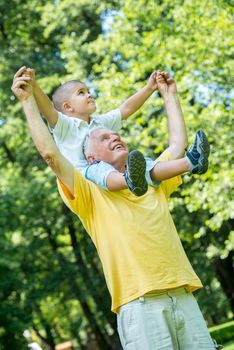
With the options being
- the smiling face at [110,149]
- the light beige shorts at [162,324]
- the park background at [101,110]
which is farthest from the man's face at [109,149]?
the park background at [101,110]

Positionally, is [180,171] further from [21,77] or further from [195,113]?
[195,113]

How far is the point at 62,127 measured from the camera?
12.6ft

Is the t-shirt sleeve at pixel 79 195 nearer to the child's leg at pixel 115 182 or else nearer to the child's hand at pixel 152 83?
the child's leg at pixel 115 182

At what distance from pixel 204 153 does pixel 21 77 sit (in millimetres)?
1027

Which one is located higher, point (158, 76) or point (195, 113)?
point (195, 113)

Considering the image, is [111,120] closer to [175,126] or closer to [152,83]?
[152,83]

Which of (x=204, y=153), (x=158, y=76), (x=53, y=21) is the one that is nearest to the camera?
(x=204, y=153)

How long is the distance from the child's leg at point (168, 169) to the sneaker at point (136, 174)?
0.59 ft

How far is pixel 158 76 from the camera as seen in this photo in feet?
13.2

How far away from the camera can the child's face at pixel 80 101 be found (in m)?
3.96

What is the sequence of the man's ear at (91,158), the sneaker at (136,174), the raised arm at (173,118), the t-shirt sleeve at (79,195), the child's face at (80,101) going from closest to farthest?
the sneaker at (136,174), the t-shirt sleeve at (79,195), the man's ear at (91,158), the raised arm at (173,118), the child's face at (80,101)

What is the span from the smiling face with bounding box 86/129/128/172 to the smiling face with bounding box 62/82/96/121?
0.40 m

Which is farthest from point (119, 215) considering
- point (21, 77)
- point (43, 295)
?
point (43, 295)

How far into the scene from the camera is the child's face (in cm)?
396
